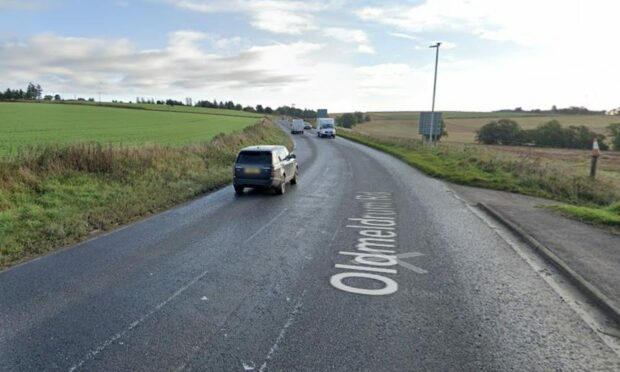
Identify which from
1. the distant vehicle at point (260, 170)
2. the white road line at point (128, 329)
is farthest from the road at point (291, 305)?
the distant vehicle at point (260, 170)

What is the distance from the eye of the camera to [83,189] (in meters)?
11.0

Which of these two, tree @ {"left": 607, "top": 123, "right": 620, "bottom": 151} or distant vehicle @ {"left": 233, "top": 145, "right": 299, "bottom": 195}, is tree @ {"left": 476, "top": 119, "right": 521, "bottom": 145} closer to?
tree @ {"left": 607, "top": 123, "right": 620, "bottom": 151}

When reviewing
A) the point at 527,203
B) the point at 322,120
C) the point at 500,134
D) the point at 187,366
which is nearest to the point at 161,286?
the point at 187,366

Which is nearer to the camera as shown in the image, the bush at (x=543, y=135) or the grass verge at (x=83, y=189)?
the grass verge at (x=83, y=189)

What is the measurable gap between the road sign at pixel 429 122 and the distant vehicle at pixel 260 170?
898 inches

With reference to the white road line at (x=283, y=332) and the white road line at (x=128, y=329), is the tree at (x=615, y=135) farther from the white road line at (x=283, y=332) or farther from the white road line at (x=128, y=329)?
the white road line at (x=128, y=329)

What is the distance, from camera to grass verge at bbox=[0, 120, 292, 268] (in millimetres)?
7441

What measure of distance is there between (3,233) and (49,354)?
16.5ft

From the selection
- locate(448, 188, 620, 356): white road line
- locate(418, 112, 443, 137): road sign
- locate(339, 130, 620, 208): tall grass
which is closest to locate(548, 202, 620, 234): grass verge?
locate(448, 188, 620, 356): white road line

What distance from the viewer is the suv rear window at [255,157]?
40.1 feet

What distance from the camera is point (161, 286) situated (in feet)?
16.8

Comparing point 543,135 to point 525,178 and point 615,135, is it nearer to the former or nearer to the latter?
point 615,135

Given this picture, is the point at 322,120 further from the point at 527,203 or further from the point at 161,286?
the point at 161,286

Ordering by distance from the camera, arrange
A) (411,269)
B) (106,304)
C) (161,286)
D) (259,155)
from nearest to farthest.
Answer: (106,304) → (161,286) → (411,269) → (259,155)
